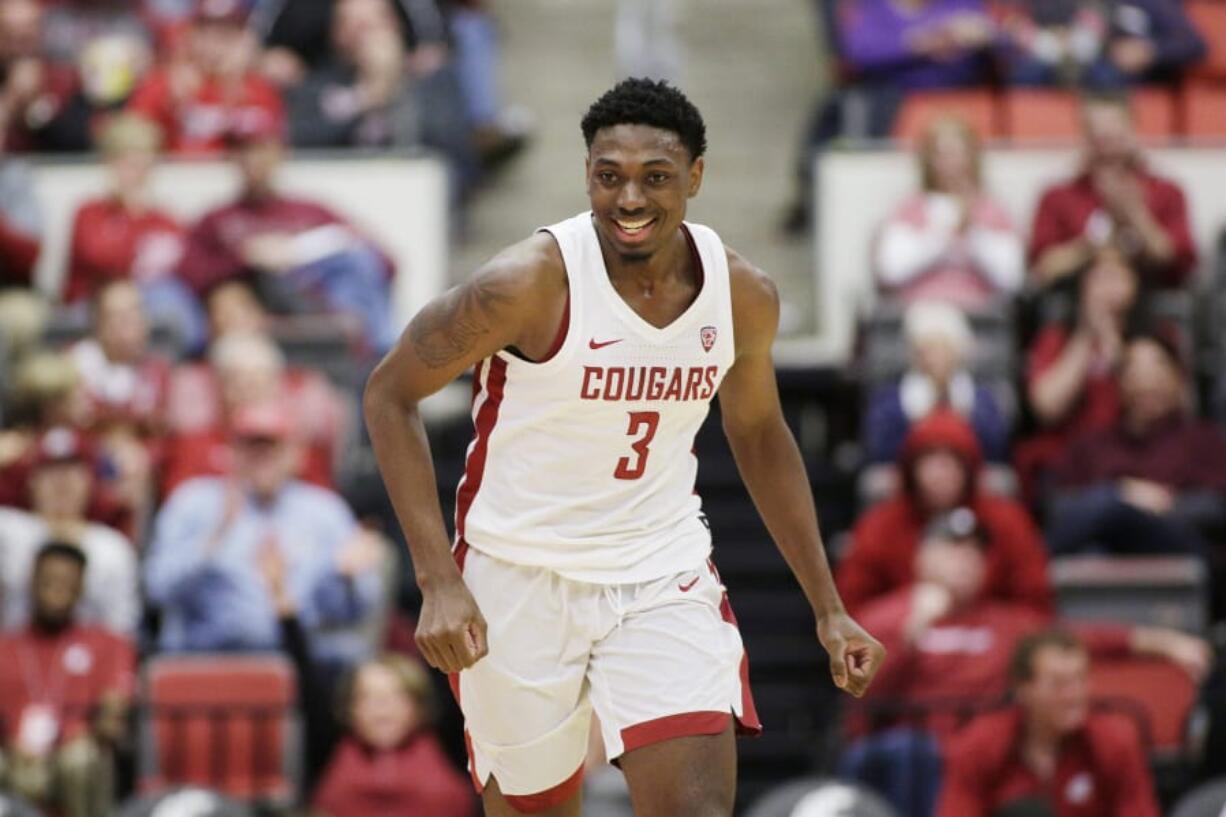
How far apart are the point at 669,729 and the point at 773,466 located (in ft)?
2.54

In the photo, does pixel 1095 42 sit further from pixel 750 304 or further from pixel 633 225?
pixel 633 225

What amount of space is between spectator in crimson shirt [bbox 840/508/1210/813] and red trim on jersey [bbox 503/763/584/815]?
388 cm

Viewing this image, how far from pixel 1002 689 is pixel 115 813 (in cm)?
340

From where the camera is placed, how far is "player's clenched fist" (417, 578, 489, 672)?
17.6ft

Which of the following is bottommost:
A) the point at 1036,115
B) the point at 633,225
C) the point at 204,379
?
the point at 204,379

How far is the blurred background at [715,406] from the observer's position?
966 cm

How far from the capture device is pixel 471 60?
1370cm

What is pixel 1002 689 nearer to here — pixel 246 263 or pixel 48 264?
pixel 246 263

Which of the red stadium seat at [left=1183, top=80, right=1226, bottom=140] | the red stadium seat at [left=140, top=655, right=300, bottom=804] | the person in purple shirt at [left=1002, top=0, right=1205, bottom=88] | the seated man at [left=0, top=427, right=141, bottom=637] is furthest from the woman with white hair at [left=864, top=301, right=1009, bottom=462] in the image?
the seated man at [left=0, top=427, right=141, bottom=637]

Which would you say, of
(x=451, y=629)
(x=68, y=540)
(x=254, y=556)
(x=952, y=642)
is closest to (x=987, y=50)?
(x=952, y=642)

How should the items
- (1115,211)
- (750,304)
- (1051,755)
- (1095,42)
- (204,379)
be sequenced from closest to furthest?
(750,304) → (1051,755) → (204,379) → (1115,211) → (1095,42)

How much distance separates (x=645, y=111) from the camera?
18.1 ft

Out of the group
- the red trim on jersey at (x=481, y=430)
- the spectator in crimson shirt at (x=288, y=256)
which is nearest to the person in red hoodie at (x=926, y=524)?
the spectator in crimson shirt at (x=288, y=256)

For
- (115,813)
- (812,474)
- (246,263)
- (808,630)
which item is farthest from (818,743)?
(246,263)
